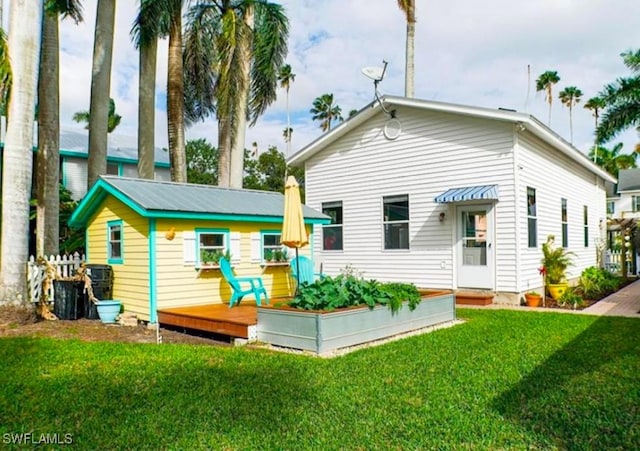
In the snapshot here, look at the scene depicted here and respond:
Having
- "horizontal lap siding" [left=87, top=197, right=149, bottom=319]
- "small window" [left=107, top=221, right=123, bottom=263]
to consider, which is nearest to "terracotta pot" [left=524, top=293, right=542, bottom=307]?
"horizontal lap siding" [left=87, top=197, right=149, bottom=319]

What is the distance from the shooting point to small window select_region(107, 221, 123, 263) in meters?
9.38

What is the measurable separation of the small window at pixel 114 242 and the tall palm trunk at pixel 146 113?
4830 millimetres

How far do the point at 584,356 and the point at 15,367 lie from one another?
21.7ft

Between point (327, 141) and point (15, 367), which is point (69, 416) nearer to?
point (15, 367)

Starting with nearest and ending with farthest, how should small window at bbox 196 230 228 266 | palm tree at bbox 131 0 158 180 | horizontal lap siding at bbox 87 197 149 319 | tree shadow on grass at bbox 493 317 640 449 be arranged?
1. tree shadow on grass at bbox 493 317 640 449
2. horizontal lap siding at bbox 87 197 149 319
3. small window at bbox 196 230 228 266
4. palm tree at bbox 131 0 158 180

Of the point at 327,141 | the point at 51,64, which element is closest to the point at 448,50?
the point at 327,141

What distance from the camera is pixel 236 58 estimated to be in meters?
14.2

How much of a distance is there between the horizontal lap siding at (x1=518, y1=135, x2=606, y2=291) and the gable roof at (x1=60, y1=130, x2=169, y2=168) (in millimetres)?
16605

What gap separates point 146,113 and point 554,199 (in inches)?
464

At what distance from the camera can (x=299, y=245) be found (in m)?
7.62

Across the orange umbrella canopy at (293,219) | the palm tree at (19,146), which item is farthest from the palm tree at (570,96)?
the palm tree at (19,146)

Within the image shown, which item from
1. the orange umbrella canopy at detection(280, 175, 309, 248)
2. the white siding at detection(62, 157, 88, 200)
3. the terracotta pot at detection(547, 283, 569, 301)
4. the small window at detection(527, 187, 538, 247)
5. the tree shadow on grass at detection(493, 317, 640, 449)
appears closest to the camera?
the tree shadow on grass at detection(493, 317, 640, 449)

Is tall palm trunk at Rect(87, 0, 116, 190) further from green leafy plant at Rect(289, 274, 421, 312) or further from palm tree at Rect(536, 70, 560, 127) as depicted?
palm tree at Rect(536, 70, 560, 127)

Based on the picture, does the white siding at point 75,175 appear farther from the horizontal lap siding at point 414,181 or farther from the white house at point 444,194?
the horizontal lap siding at point 414,181
